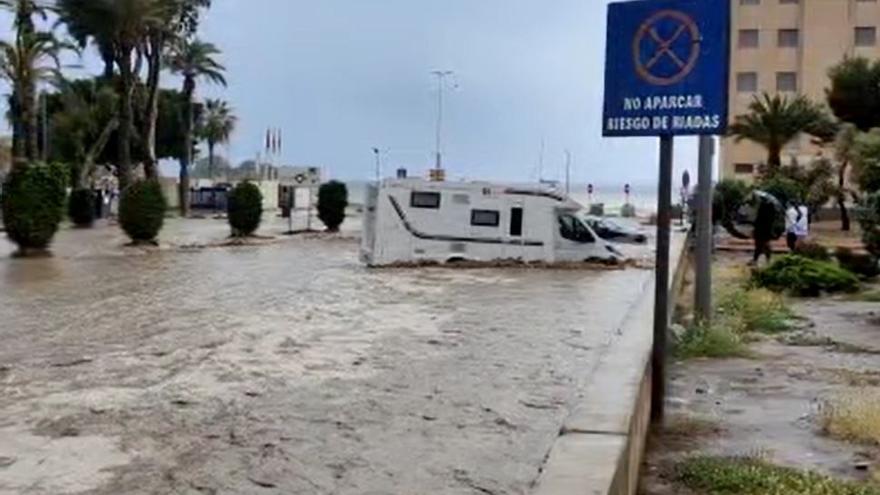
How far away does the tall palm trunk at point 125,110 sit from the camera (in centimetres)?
4631

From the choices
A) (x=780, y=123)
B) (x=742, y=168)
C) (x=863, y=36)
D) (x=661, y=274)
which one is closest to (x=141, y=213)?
(x=661, y=274)

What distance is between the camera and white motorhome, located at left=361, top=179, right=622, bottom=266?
30.2m

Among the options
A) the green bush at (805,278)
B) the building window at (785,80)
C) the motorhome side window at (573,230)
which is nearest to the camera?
the green bush at (805,278)

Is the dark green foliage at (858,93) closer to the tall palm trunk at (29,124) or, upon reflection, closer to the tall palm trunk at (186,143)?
the tall palm trunk at (29,124)

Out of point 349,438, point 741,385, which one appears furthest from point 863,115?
point 349,438

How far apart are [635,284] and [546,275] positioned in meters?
3.21

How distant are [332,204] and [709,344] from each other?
3853cm

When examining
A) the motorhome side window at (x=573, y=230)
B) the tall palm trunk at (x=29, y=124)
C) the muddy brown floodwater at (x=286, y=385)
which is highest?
the tall palm trunk at (x=29, y=124)

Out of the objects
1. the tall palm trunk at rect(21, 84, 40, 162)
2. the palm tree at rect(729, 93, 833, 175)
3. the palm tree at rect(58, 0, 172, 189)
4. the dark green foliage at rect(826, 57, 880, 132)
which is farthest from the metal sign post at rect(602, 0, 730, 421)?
the palm tree at rect(729, 93, 833, 175)

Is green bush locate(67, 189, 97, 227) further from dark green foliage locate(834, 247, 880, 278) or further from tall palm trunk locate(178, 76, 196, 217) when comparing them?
dark green foliage locate(834, 247, 880, 278)

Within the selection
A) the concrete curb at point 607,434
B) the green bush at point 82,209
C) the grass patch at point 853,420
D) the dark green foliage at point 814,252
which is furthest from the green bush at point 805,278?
the green bush at point 82,209

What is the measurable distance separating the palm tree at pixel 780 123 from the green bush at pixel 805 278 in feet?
130

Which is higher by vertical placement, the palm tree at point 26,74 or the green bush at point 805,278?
the palm tree at point 26,74

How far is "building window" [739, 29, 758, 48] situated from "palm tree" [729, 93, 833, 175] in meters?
19.9
